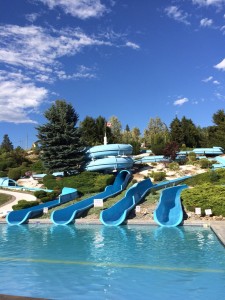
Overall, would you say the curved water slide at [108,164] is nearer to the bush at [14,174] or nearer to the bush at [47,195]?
the bush at [47,195]

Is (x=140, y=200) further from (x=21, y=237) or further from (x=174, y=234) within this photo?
(x=21, y=237)

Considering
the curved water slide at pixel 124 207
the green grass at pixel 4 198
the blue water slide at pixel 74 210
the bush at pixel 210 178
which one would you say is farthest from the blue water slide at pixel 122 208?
the green grass at pixel 4 198

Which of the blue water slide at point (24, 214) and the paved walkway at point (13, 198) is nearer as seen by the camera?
the blue water slide at point (24, 214)

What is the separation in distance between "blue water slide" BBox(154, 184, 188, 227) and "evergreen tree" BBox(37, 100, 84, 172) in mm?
15328

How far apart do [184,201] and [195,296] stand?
485 inches

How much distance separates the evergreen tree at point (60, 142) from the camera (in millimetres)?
34062

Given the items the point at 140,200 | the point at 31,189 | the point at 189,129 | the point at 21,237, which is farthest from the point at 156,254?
the point at 189,129

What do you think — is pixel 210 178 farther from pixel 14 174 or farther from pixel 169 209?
pixel 14 174

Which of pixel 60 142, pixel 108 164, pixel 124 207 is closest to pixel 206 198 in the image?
pixel 124 207

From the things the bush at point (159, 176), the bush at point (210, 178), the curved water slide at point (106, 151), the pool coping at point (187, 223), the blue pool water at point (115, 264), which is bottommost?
the blue pool water at point (115, 264)

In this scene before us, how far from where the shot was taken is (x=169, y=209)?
19.1m

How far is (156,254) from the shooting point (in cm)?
1129

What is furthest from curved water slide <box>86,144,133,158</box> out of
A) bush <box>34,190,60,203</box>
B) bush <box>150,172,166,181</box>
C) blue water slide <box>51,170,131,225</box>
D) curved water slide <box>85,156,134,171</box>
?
bush <box>34,190,60,203</box>

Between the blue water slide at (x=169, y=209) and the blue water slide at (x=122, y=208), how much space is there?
1895 millimetres
